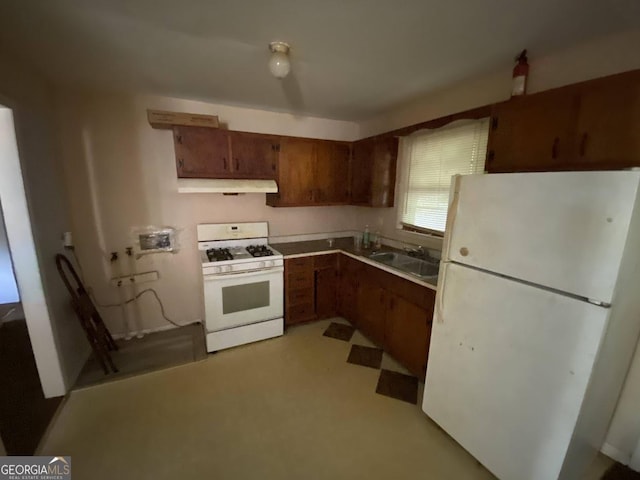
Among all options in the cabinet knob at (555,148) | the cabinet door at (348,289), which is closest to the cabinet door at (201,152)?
the cabinet door at (348,289)

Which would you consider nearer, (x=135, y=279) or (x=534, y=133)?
(x=534, y=133)

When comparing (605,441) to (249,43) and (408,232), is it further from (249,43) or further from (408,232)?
(249,43)

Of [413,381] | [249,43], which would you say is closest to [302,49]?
[249,43]

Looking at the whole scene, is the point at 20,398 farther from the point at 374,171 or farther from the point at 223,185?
the point at 374,171

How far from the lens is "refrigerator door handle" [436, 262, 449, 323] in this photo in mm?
1616

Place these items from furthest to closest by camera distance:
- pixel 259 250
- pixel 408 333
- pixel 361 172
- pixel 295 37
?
pixel 361 172 → pixel 259 250 → pixel 408 333 → pixel 295 37

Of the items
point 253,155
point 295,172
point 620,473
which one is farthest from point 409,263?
point 253,155

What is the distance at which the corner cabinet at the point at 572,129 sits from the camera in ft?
3.96

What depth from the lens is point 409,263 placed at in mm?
2760

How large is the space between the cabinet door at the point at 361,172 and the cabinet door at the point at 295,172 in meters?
0.55

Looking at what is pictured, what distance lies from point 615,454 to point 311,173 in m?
3.18

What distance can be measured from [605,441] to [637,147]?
5.92ft

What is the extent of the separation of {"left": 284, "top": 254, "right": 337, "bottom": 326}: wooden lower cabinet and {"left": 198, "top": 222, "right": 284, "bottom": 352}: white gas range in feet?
0.46

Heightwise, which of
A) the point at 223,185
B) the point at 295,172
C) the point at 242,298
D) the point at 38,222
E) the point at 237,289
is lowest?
the point at 242,298
